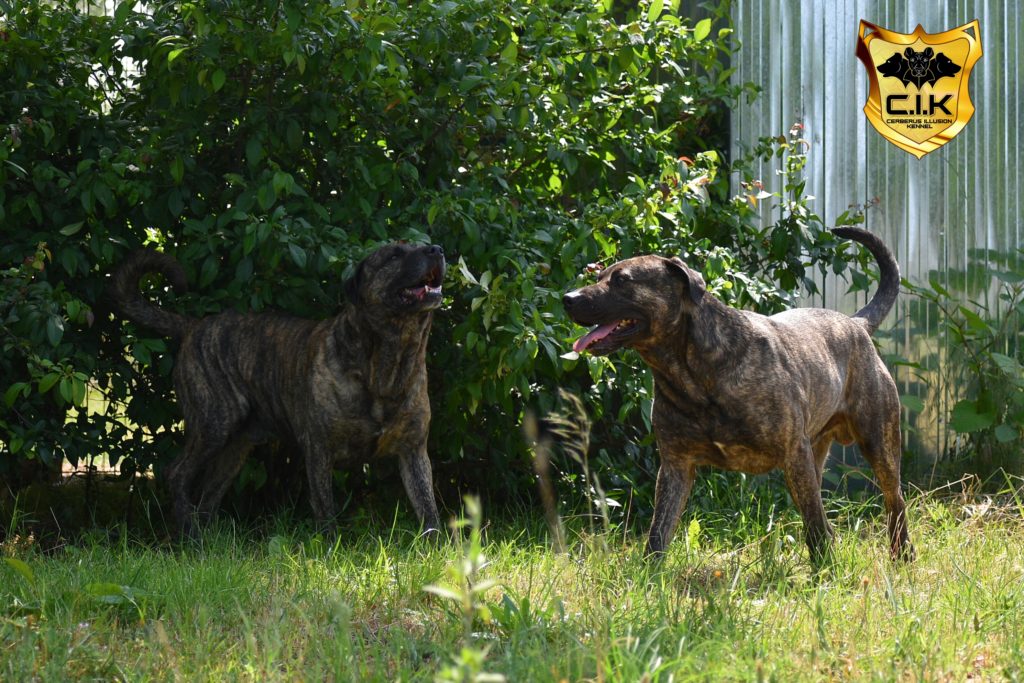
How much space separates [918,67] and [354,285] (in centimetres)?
442

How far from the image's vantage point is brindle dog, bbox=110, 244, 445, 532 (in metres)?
5.81

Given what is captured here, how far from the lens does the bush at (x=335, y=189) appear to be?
5.90 m

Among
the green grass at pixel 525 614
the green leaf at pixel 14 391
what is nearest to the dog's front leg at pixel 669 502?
the green grass at pixel 525 614

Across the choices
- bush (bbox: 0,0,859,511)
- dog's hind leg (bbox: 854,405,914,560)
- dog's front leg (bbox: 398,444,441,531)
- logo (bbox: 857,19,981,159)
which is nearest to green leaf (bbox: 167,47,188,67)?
bush (bbox: 0,0,859,511)

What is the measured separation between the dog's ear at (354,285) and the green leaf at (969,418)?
3.97 metres

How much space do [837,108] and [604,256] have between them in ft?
8.14

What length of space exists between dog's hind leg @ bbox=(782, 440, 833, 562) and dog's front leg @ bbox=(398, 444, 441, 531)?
1.83 m

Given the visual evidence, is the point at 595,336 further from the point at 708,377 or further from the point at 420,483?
the point at 420,483

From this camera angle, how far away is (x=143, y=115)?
271 inches

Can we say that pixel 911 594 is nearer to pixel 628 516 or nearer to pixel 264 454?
pixel 628 516

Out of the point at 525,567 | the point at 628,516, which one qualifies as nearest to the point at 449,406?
the point at 628,516

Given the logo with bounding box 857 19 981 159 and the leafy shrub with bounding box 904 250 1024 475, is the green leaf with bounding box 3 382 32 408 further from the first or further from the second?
the logo with bounding box 857 19 981 159

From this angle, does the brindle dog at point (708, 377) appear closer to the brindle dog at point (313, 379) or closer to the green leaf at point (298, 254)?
the brindle dog at point (313, 379)

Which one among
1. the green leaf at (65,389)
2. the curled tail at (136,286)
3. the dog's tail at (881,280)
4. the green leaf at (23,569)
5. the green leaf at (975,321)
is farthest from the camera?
the green leaf at (975,321)
